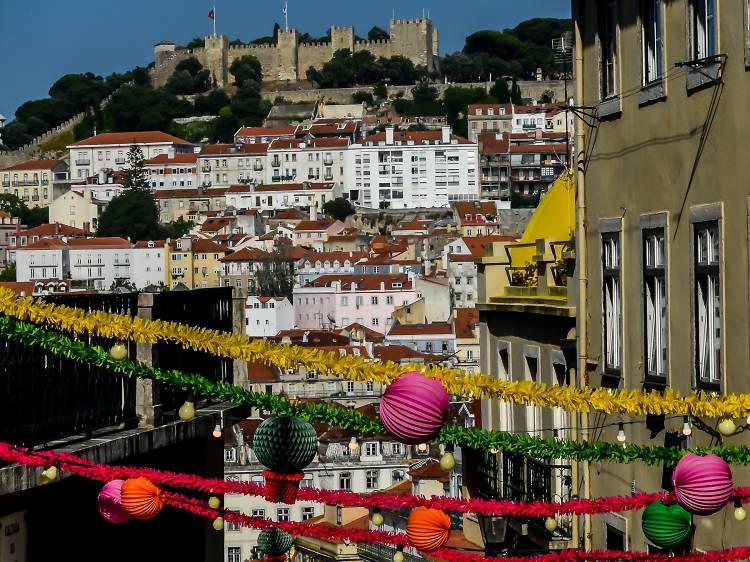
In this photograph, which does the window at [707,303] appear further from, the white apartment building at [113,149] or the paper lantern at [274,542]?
the white apartment building at [113,149]

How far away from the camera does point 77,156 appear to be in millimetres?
183750

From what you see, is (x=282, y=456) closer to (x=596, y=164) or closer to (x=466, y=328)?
(x=596, y=164)

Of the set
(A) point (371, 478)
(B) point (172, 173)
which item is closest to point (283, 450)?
(A) point (371, 478)

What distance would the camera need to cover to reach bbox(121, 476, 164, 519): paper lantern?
266 inches

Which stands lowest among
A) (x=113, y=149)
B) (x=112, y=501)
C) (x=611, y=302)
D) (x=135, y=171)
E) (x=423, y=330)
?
(x=423, y=330)

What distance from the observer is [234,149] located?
17375 centimetres

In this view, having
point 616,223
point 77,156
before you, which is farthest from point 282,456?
point 77,156

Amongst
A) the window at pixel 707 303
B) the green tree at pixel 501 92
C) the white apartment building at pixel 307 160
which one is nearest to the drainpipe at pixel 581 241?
the window at pixel 707 303

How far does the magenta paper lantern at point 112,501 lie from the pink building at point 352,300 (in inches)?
4153

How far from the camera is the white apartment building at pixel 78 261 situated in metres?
140

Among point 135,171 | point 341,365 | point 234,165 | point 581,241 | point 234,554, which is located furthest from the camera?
point 234,165

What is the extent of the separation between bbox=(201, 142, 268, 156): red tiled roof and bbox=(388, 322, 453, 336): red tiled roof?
74.1 meters

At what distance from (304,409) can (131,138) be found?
177785mm

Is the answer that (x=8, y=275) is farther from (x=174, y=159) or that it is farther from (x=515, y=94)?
(x=515, y=94)
